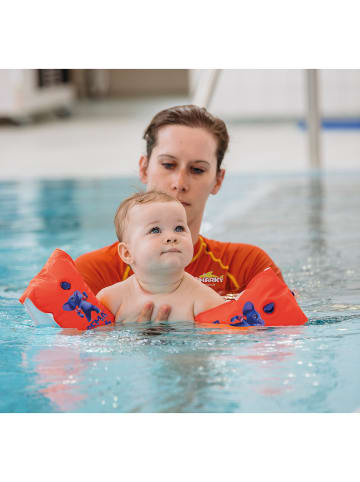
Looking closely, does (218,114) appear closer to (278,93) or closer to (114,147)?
(278,93)

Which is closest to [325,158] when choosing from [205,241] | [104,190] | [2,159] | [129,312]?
[104,190]

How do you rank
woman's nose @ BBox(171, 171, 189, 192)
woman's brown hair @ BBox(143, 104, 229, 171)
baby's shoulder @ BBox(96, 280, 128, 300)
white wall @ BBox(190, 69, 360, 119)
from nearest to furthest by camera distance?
baby's shoulder @ BBox(96, 280, 128, 300) < woman's nose @ BBox(171, 171, 189, 192) < woman's brown hair @ BBox(143, 104, 229, 171) < white wall @ BBox(190, 69, 360, 119)

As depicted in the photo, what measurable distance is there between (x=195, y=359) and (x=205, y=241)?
785 millimetres

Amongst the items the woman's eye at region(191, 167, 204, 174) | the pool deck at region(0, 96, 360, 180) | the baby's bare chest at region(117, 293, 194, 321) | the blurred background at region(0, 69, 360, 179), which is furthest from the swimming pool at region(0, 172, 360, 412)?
the blurred background at region(0, 69, 360, 179)

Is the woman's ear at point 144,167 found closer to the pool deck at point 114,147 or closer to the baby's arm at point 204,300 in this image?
the baby's arm at point 204,300

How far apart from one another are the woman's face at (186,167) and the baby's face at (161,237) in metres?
0.25

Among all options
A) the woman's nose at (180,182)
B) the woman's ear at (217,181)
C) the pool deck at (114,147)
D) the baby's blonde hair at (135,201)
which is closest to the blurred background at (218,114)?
the pool deck at (114,147)

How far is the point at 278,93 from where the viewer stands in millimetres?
10945

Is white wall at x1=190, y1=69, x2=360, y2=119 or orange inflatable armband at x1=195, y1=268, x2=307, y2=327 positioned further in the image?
white wall at x1=190, y1=69, x2=360, y2=119

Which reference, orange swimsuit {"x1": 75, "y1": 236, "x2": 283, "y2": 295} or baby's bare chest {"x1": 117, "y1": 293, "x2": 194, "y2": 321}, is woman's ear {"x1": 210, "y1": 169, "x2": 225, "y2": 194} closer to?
orange swimsuit {"x1": 75, "y1": 236, "x2": 283, "y2": 295}

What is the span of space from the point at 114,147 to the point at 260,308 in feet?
22.7

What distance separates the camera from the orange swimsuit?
2.72 m

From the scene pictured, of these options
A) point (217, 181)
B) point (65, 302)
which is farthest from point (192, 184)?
point (65, 302)

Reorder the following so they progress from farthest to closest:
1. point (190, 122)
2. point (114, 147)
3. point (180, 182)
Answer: point (114, 147), point (190, 122), point (180, 182)
